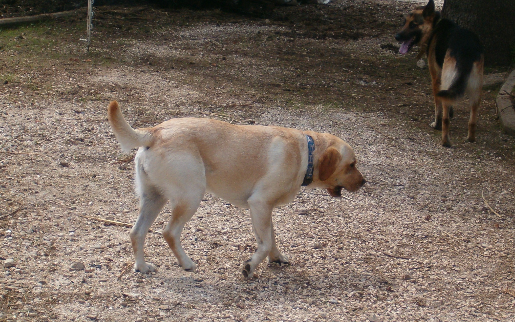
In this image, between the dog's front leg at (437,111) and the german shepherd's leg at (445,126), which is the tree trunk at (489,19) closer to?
the dog's front leg at (437,111)

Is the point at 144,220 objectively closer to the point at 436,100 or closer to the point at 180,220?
the point at 180,220

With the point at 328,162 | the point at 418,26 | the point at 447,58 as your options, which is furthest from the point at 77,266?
the point at 418,26

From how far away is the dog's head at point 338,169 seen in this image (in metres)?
3.73

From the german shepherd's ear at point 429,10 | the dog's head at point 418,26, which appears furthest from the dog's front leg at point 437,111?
the german shepherd's ear at point 429,10

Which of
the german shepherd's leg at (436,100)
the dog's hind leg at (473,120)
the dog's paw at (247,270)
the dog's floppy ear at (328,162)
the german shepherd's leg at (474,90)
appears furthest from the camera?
the german shepherd's leg at (436,100)

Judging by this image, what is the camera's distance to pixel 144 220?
354 centimetres

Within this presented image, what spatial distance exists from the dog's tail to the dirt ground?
2.85 ft

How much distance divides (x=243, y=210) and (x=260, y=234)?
1068mm

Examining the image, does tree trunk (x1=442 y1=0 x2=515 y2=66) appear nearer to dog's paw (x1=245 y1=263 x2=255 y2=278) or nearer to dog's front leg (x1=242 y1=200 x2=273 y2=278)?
dog's front leg (x1=242 y1=200 x2=273 y2=278)

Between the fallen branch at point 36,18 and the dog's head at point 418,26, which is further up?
the dog's head at point 418,26

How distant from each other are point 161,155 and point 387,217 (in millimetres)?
2229

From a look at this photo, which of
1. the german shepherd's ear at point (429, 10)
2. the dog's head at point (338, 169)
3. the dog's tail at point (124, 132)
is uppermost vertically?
the german shepherd's ear at point (429, 10)

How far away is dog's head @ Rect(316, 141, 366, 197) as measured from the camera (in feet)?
12.2

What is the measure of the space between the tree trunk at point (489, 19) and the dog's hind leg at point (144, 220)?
22.8 ft
